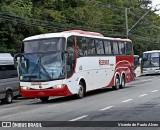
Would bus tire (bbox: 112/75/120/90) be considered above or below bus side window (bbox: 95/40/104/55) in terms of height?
below

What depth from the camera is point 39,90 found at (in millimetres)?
20297

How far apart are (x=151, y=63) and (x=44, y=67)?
36.6 m

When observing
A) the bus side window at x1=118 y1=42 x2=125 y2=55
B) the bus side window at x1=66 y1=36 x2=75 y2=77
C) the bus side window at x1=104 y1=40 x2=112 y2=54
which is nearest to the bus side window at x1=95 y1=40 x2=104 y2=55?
the bus side window at x1=104 y1=40 x2=112 y2=54

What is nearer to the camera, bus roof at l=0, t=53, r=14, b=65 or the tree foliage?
bus roof at l=0, t=53, r=14, b=65

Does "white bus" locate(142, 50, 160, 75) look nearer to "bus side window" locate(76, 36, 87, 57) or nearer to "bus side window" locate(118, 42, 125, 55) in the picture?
"bus side window" locate(118, 42, 125, 55)

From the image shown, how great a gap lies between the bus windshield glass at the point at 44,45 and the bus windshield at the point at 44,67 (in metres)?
0.34

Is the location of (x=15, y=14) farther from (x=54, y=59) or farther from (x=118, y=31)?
(x=118, y=31)

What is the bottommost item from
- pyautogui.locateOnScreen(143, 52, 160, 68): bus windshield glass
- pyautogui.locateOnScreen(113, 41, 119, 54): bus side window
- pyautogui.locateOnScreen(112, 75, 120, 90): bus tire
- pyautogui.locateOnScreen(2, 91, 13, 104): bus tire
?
pyautogui.locateOnScreen(2, 91, 13, 104): bus tire

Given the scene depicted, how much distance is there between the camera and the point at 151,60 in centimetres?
5528

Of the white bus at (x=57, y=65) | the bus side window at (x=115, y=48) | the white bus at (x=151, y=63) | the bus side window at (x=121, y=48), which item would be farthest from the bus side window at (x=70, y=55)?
the white bus at (x=151, y=63)

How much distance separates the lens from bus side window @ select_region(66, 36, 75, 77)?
67.7 feet

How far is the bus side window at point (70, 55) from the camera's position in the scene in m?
20.6

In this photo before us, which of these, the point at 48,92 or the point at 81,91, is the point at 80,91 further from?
the point at 48,92

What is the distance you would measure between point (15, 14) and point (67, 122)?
25377mm
